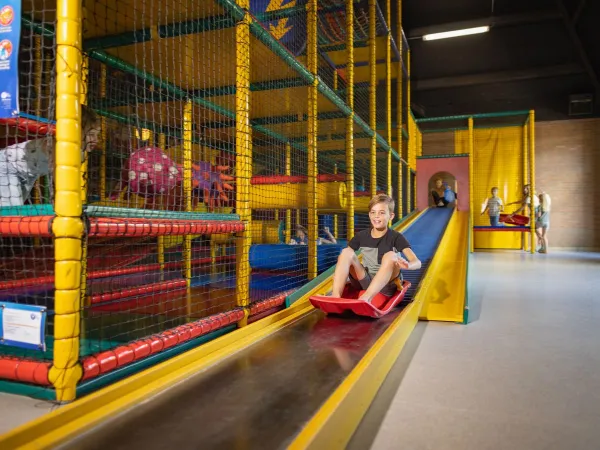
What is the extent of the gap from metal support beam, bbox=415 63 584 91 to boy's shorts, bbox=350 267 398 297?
11363 millimetres

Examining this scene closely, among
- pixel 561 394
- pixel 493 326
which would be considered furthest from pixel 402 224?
pixel 561 394

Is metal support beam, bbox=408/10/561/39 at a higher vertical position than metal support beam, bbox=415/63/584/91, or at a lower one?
higher

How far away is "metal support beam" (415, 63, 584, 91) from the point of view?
38.6 feet

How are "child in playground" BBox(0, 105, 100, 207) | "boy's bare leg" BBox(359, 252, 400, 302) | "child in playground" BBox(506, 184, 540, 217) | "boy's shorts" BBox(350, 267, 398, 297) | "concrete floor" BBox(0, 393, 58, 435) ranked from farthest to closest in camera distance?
1. "child in playground" BBox(506, 184, 540, 217)
2. "boy's shorts" BBox(350, 267, 398, 297)
3. "boy's bare leg" BBox(359, 252, 400, 302)
4. "child in playground" BBox(0, 105, 100, 207)
5. "concrete floor" BBox(0, 393, 58, 435)

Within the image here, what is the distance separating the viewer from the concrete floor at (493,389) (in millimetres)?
1719

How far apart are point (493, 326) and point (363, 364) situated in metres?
1.99

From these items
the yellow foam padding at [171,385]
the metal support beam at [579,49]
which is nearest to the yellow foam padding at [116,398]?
the yellow foam padding at [171,385]

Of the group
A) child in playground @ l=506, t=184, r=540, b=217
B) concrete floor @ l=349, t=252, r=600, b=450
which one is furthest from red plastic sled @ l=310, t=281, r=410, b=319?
child in playground @ l=506, t=184, r=540, b=217

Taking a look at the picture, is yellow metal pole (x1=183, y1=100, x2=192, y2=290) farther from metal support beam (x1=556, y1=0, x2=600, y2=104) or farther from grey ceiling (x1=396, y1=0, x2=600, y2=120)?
metal support beam (x1=556, y1=0, x2=600, y2=104)

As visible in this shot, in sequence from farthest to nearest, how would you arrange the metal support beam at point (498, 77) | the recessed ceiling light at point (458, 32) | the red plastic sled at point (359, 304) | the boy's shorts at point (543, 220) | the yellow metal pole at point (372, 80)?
1. the metal support beam at point (498, 77)
2. the recessed ceiling light at point (458, 32)
3. the boy's shorts at point (543, 220)
4. the yellow metal pole at point (372, 80)
5. the red plastic sled at point (359, 304)

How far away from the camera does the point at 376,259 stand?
11.0ft

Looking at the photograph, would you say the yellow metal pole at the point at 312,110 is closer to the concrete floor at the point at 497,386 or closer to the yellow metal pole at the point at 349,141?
the yellow metal pole at the point at 349,141

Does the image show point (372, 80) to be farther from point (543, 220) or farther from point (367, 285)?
point (543, 220)

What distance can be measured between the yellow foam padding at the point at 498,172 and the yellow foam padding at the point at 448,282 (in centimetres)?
578
